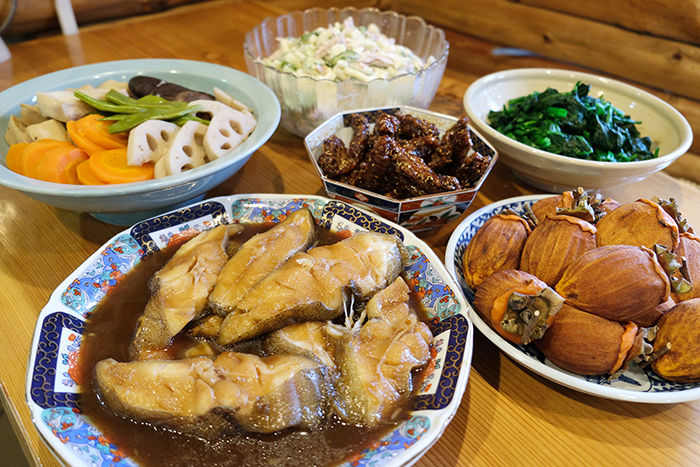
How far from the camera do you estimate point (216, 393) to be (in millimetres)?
1100

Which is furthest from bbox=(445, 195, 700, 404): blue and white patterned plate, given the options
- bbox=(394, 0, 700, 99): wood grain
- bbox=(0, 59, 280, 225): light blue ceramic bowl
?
bbox=(394, 0, 700, 99): wood grain

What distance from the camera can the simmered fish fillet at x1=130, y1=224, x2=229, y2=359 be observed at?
51.2 inches

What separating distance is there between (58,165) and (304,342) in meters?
1.15

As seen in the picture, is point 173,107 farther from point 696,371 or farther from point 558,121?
point 696,371

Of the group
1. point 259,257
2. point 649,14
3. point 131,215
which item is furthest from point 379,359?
point 649,14

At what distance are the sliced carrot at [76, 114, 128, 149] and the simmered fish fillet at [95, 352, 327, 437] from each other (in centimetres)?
97

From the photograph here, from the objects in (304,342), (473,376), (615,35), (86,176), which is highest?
(86,176)

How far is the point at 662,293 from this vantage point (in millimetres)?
1255

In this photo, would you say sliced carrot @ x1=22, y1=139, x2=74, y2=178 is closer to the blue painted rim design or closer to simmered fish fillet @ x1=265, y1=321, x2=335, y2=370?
the blue painted rim design

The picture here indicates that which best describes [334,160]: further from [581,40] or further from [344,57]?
[581,40]

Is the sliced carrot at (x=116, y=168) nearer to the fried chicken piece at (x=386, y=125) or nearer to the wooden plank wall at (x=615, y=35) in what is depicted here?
the fried chicken piece at (x=386, y=125)

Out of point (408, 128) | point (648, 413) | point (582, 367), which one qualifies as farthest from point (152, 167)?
point (648, 413)

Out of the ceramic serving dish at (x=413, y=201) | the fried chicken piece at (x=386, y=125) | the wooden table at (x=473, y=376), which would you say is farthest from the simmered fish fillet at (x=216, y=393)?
the fried chicken piece at (x=386, y=125)

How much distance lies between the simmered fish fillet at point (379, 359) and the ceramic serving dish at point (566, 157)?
3.16ft
